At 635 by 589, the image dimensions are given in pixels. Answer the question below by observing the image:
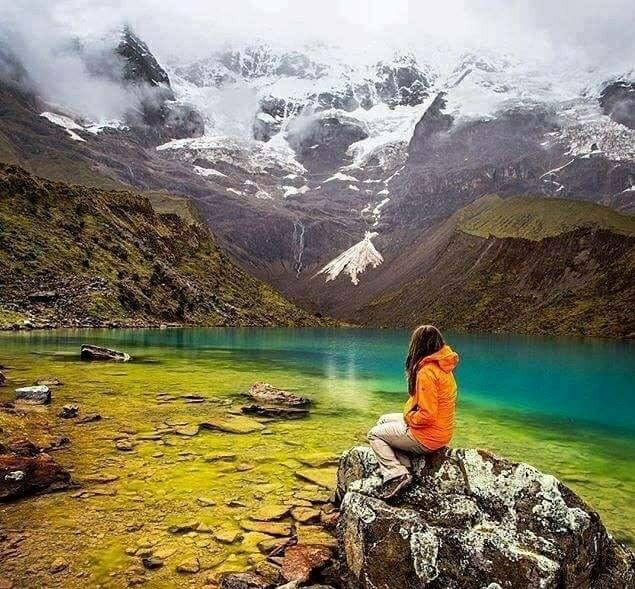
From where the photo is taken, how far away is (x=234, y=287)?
189 m

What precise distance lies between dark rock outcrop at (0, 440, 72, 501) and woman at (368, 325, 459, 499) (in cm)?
751

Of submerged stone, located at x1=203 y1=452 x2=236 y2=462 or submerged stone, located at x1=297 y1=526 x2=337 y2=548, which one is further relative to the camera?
submerged stone, located at x1=203 y1=452 x2=236 y2=462

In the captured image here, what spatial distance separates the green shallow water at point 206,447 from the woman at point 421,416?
293 cm

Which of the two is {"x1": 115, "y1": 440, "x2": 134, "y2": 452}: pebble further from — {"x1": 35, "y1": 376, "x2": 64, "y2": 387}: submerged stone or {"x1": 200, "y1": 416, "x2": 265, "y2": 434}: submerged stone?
{"x1": 35, "y1": 376, "x2": 64, "y2": 387}: submerged stone

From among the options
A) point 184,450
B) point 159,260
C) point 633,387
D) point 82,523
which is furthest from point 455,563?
point 159,260

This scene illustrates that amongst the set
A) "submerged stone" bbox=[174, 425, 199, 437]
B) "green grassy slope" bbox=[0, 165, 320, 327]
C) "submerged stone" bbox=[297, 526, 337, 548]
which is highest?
"green grassy slope" bbox=[0, 165, 320, 327]

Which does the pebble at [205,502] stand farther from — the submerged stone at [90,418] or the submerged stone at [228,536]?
the submerged stone at [90,418]

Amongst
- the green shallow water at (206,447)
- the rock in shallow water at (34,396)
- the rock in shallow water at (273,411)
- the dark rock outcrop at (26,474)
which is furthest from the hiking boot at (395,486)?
the rock in shallow water at (34,396)

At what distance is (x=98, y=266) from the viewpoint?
119125 millimetres

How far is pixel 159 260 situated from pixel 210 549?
149 metres

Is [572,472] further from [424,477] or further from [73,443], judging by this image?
[73,443]

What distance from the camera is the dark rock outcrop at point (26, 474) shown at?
1117 cm

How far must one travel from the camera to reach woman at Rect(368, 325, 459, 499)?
9.05m

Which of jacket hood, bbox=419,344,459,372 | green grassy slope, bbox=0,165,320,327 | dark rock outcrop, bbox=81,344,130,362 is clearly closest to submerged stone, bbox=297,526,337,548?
jacket hood, bbox=419,344,459,372
